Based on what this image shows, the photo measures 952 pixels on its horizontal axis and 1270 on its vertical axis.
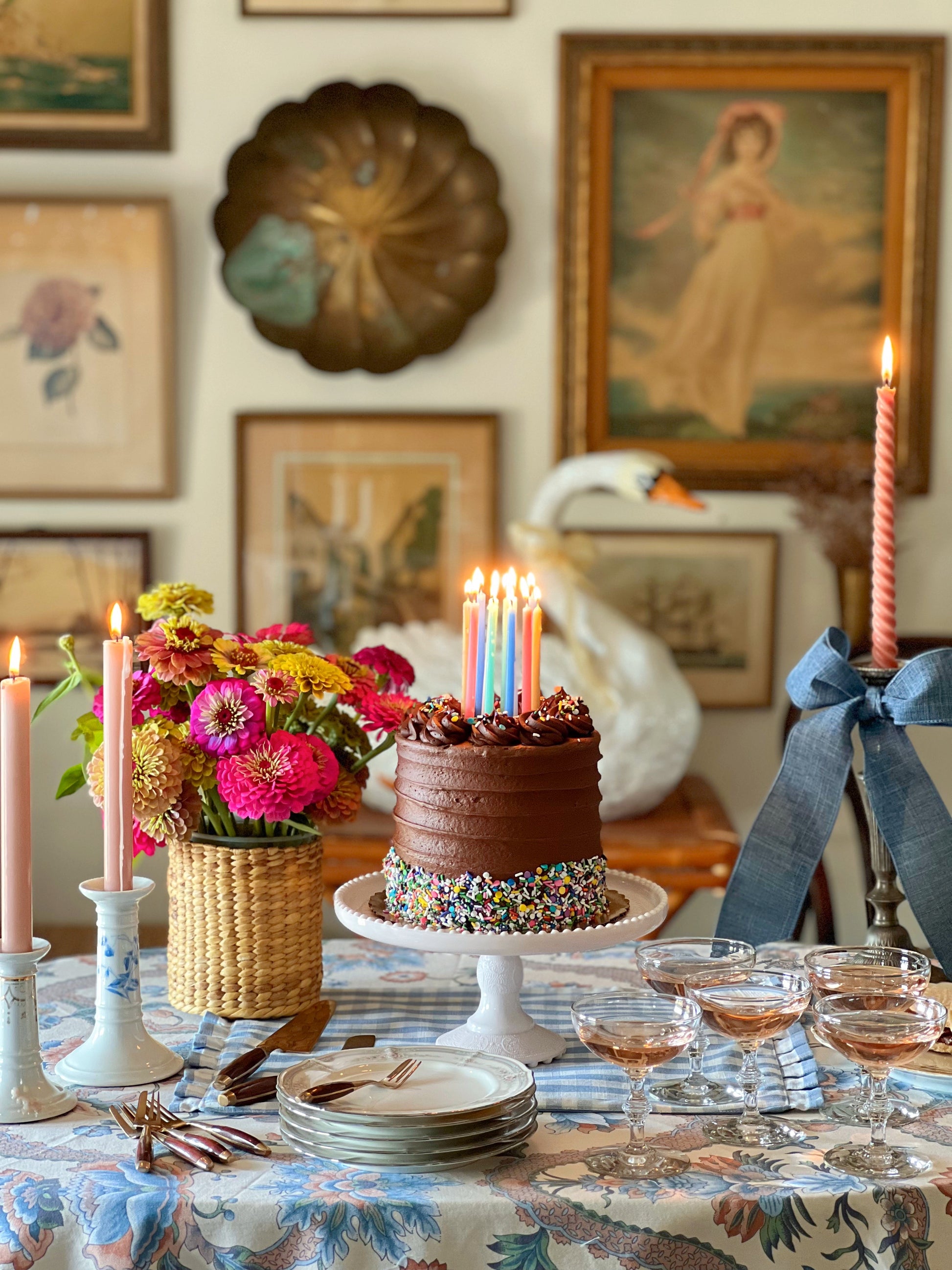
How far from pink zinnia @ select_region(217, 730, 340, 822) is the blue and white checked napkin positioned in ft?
0.67

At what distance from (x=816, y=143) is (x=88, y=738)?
2.18 metres

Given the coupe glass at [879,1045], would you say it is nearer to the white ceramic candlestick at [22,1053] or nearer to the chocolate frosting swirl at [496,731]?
the chocolate frosting swirl at [496,731]

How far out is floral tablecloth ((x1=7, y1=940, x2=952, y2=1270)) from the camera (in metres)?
0.90

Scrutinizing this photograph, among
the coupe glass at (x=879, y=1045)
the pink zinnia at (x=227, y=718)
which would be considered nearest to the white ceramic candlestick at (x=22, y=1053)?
the pink zinnia at (x=227, y=718)

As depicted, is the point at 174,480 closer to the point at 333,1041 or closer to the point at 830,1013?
the point at 333,1041

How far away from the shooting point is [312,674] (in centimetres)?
123

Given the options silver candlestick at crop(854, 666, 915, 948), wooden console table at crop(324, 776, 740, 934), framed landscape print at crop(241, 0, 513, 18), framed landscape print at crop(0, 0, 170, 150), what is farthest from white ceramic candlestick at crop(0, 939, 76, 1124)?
framed landscape print at crop(241, 0, 513, 18)

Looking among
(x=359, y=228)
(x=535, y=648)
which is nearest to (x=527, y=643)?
(x=535, y=648)

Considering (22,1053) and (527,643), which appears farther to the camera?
(527,643)

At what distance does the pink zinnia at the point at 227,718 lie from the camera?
47.9 inches

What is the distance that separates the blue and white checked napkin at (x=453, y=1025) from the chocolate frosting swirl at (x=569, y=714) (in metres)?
0.29

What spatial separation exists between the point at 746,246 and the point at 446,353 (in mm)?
676

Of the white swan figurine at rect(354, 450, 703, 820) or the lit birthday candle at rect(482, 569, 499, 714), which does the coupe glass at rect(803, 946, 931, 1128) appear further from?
the white swan figurine at rect(354, 450, 703, 820)

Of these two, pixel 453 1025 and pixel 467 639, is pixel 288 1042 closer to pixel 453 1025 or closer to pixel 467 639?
pixel 453 1025
